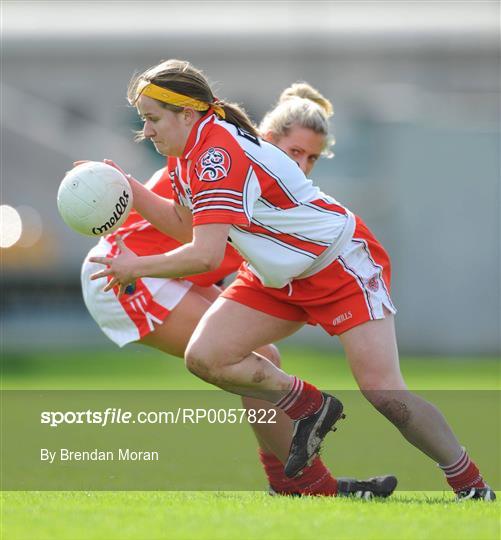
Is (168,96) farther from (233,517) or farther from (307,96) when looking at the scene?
(233,517)

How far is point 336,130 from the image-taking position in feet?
55.4

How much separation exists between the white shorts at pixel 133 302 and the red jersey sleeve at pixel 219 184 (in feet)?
3.44

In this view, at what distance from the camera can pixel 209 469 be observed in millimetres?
6168

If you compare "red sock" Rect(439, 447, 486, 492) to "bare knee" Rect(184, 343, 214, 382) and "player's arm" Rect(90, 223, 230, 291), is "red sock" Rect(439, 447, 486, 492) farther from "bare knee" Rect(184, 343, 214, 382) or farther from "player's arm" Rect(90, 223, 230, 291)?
"player's arm" Rect(90, 223, 230, 291)

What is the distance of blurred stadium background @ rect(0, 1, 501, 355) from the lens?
51.0 ft

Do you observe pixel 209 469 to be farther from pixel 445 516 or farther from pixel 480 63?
pixel 480 63

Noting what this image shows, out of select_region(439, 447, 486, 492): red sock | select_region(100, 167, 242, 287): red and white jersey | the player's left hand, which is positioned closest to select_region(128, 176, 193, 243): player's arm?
select_region(100, 167, 242, 287): red and white jersey

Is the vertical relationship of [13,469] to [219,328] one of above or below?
below

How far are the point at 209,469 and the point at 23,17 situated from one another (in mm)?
22175

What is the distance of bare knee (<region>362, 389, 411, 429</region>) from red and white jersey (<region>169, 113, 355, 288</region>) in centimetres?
65

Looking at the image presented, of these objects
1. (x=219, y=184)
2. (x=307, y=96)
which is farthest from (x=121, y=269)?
(x=307, y=96)

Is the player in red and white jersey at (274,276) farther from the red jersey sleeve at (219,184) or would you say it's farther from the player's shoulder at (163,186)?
the player's shoulder at (163,186)

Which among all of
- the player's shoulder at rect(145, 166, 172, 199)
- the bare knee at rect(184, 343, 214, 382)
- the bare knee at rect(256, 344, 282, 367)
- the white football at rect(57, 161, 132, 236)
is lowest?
the bare knee at rect(256, 344, 282, 367)

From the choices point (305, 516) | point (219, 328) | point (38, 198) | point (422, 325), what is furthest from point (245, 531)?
point (38, 198)
